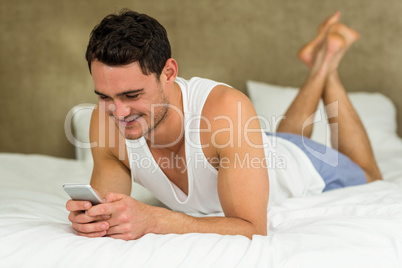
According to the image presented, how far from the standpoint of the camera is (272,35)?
252 centimetres

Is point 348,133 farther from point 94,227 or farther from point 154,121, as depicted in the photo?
point 94,227

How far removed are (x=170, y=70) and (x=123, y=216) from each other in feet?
1.45

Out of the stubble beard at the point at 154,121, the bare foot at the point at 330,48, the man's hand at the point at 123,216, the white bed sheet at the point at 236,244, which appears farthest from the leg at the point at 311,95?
the man's hand at the point at 123,216

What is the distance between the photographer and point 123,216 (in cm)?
101

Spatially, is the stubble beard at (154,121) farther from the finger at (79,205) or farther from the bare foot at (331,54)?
the bare foot at (331,54)

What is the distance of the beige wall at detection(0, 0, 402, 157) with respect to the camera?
2.50 metres

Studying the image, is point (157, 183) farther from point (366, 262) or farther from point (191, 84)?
point (366, 262)

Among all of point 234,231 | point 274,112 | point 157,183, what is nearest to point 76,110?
point 274,112

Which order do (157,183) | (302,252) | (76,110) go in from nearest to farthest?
1. (302,252)
2. (157,183)
3. (76,110)

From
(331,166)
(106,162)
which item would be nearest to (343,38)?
(331,166)

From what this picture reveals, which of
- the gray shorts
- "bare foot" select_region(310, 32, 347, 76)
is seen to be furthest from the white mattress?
"bare foot" select_region(310, 32, 347, 76)

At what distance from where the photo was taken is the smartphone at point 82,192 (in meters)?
0.95

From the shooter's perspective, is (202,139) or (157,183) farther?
(157,183)

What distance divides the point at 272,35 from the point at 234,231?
165 centimetres
